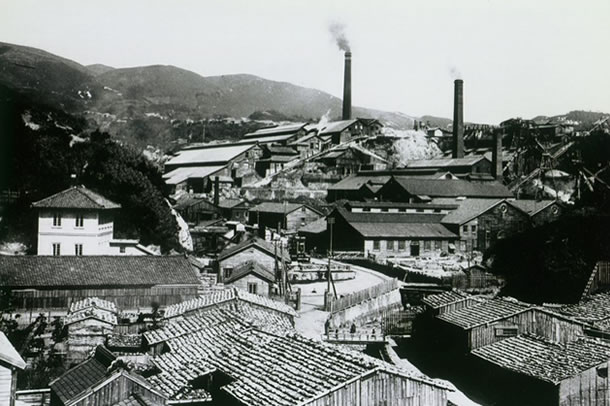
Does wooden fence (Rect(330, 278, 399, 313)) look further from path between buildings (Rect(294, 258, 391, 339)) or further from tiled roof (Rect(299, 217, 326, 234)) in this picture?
tiled roof (Rect(299, 217, 326, 234))

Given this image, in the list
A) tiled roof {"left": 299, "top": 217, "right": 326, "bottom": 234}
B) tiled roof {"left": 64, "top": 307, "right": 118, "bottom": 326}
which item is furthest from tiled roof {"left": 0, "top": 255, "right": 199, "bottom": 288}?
tiled roof {"left": 299, "top": 217, "right": 326, "bottom": 234}

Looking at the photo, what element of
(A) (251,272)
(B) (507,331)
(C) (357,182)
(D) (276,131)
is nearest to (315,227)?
(C) (357,182)

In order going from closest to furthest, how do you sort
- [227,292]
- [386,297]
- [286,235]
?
[227,292] < [386,297] < [286,235]

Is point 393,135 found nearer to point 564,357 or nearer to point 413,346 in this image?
point 413,346

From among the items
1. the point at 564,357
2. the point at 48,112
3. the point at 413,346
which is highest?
the point at 48,112

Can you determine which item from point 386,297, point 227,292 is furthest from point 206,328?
point 386,297

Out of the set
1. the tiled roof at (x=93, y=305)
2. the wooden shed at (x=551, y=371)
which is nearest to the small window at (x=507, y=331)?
the wooden shed at (x=551, y=371)
